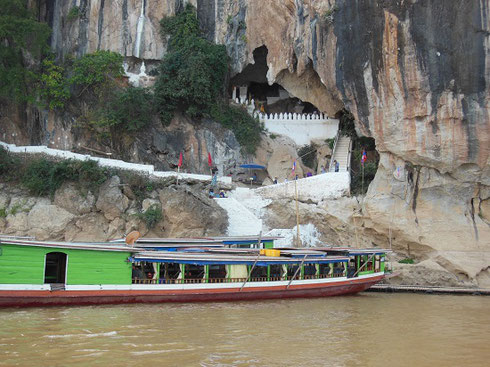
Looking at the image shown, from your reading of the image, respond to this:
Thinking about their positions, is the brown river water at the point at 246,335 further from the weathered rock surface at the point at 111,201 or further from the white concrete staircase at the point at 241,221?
the weathered rock surface at the point at 111,201

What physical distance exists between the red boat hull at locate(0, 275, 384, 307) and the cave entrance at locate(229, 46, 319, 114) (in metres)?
13.7

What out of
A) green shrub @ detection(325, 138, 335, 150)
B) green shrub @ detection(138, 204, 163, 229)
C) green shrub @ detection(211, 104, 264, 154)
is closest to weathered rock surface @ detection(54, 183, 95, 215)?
green shrub @ detection(138, 204, 163, 229)

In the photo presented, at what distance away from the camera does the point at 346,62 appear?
72.2ft

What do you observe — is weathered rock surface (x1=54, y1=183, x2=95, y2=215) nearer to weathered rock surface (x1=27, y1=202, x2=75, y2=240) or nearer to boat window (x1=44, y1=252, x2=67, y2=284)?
weathered rock surface (x1=27, y1=202, x2=75, y2=240)

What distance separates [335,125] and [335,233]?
7.71 meters

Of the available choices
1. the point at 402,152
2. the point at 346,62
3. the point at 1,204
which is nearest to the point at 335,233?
the point at 402,152

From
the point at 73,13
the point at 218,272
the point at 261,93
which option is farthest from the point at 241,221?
the point at 73,13

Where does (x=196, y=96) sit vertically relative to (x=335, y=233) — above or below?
above

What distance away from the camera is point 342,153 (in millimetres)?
26859

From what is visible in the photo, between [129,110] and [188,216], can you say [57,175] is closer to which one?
[129,110]

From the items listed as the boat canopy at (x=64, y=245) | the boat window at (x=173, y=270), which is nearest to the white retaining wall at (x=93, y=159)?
the boat window at (x=173, y=270)

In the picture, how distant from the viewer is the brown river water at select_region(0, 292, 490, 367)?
31.7 feet

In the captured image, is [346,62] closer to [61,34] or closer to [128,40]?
[128,40]

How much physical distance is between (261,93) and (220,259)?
17838mm
